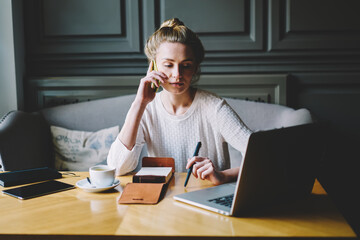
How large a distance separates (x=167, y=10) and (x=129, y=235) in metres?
1.76

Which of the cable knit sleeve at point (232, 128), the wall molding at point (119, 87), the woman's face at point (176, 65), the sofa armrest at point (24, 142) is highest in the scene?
the woman's face at point (176, 65)

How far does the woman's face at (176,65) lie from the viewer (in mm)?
1342

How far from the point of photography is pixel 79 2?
2262 millimetres

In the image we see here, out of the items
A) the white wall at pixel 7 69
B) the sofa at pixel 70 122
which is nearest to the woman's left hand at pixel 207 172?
the sofa at pixel 70 122

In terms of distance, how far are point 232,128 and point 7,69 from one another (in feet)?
5.11

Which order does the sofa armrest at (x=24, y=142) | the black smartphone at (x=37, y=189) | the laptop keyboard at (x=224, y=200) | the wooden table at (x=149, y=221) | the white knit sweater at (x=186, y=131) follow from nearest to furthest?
the wooden table at (x=149, y=221)
the laptop keyboard at (x=224, y=200)
the black smartphone at (x=37, y=189)
the white knit sweater at (x=186, y=131)
the sofa armrest at (x=24, y=142)

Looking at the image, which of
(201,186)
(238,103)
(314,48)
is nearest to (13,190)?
(201,186)

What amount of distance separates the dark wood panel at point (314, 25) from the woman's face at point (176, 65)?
97 cm

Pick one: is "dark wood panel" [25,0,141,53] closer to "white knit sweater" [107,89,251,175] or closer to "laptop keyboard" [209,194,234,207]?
"white knit sweater" [107,89,251,175]

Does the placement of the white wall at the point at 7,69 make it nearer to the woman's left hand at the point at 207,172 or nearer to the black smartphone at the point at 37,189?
the black smartphone at the point at 37,189

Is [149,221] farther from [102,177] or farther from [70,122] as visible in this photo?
[70,122]

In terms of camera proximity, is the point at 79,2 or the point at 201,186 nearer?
the point at 201,186

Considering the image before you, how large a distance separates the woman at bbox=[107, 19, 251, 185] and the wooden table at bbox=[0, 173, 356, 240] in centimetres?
41

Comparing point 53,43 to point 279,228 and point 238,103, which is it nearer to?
point 238,103
